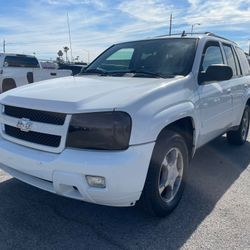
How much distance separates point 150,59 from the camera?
13.8ft

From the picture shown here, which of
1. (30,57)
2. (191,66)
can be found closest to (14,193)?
(191,66)

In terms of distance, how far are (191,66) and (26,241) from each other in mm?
2477

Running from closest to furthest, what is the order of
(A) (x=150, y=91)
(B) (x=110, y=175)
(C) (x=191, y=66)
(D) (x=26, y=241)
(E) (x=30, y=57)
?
(B) (x=110, y=175) → (D) (x=26, y=241) → (A) (x=150, y=91) → (C) (x=191, y=66) → (E) (x=30, y=57)

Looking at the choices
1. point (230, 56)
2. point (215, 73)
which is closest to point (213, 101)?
point (215, 73)

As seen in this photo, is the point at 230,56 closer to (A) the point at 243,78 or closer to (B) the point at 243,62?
(A) the point at 243,78

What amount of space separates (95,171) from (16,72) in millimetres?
8700

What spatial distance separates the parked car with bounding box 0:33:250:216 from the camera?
272 cm

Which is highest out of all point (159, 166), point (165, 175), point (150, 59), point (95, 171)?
point (150, 59)

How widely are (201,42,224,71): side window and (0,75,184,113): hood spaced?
939 millimetres

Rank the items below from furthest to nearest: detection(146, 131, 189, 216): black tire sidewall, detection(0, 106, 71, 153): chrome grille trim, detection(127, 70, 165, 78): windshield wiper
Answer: detection(127, 70, 165, 78): windshield wiper, detection(146, 131, 189, 216): black tire sidewall, detection(0, 106, 71, 153): chrome grille trim

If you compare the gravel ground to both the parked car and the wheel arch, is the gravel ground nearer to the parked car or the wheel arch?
the parked car

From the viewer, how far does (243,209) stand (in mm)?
3580

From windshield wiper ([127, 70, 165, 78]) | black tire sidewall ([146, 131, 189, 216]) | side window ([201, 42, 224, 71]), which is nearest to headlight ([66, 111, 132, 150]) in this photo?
black tire sidewall ([146, 131, 189, 216])

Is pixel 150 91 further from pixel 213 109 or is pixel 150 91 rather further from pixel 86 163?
pixel 213 109
